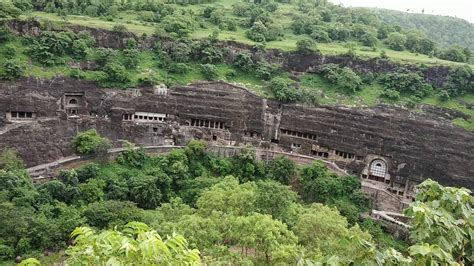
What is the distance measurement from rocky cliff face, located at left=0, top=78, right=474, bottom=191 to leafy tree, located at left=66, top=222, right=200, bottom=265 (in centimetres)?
2973

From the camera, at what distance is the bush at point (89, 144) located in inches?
1335

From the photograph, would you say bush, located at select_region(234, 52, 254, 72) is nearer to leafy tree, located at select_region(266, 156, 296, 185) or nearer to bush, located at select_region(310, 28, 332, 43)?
leafy tree, located at select_region(266, 156, 296, 185)

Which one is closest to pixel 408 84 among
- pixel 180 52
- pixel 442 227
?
pixel 180 52

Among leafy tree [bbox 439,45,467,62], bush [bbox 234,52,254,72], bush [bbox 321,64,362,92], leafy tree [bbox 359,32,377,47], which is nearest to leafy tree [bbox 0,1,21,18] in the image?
bush [bbox 234,52,254,72]

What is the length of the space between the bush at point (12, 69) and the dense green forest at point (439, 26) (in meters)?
68.4

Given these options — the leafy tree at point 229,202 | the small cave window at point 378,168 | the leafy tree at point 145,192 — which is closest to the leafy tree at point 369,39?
the small cave window at point 378,168

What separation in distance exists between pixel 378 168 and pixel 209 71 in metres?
16.4

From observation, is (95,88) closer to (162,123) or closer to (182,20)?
(162,123)

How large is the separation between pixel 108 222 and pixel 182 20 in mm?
26543

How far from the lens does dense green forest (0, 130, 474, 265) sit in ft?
21.2

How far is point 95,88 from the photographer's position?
37.8 metres

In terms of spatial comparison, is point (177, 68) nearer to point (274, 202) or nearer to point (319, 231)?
point (274, 202)

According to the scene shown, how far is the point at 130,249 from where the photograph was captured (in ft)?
19.8

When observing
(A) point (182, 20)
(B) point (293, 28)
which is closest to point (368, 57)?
(B) point (293, 28)
